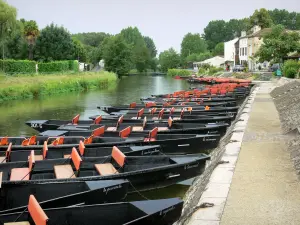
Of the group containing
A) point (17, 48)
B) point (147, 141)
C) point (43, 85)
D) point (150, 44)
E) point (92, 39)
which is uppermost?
point (92, 39)

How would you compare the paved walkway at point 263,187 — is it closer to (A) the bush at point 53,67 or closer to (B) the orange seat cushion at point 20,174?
(B) the orange seat cushion at point 20,174

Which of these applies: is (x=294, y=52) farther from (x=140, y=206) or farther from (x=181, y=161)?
(x=140, y=206)

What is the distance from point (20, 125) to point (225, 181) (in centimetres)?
1707

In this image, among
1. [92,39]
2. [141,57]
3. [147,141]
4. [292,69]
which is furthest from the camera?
[92,39]

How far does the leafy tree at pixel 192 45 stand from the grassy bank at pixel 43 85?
73.1 meters

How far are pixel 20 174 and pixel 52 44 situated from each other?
61189mm

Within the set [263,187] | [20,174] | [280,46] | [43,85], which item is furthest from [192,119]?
[280,46]

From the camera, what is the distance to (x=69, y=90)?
49.8 m

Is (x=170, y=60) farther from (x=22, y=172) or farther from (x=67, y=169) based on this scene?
(x=22, y=172)

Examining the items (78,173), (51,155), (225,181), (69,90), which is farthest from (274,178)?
(69,90)

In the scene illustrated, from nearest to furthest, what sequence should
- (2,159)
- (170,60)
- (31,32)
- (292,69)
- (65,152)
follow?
1. (2,159)
2. (65,152)
3. (292,69)
4. (31,32)
5. (170,60)

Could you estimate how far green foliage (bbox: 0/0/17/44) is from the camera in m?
50.7

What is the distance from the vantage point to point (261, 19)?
9381 cm

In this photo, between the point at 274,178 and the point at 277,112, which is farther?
the point at 277,112
